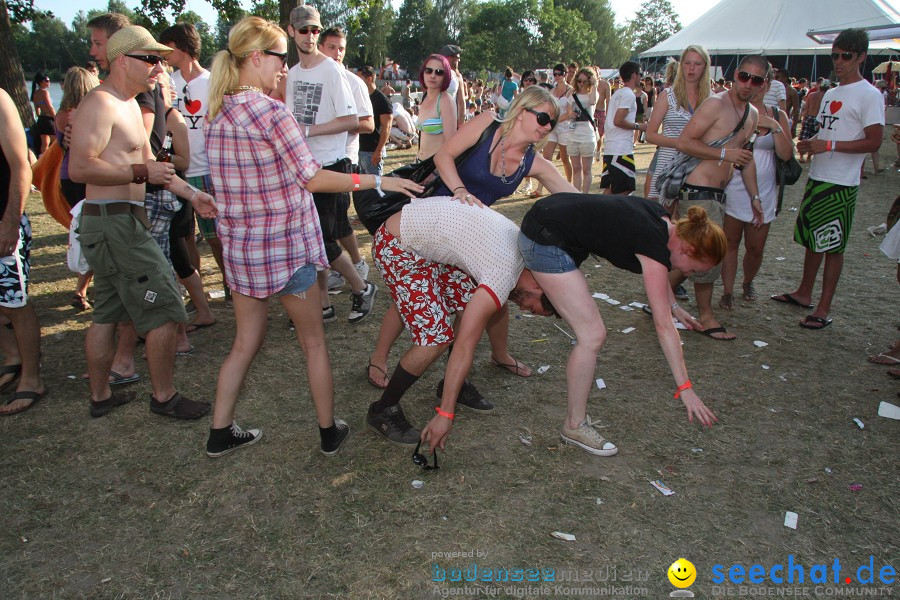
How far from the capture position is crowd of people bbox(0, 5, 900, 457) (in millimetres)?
2646

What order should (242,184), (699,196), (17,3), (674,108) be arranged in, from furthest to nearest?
(17,3)
(674,108)
(699,196)
(242,184)

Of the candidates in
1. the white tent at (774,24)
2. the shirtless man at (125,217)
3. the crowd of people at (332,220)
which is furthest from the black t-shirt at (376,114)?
the white tent at (774,24)

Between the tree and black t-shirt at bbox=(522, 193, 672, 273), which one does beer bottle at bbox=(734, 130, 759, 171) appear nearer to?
black t-shirt at bbox=(522, 193, 672, 273)

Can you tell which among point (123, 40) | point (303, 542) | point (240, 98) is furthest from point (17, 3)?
point (303, 542)

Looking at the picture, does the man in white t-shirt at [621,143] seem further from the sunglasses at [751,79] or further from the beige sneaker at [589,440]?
the beige sneaker at [589,440]

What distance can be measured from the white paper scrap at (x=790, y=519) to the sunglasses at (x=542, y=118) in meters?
2.17

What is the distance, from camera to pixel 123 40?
3.04 meters

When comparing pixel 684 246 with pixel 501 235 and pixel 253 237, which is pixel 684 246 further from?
pixel 253 237

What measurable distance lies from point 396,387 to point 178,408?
1317mm

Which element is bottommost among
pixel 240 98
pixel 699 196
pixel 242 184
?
pixel 699 196

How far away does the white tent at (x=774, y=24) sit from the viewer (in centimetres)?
2544

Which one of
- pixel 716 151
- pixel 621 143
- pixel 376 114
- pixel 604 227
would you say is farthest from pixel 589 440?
pixel 621 143

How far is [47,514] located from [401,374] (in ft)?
5.58

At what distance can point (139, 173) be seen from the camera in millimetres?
3086
